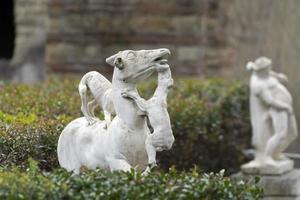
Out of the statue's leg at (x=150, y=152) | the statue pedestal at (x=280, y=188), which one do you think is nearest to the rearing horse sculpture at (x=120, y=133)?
the statue's leg at (x=150, y=152)

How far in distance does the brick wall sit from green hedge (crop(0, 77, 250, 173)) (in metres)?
2.44

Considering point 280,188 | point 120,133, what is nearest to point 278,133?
point 280,188

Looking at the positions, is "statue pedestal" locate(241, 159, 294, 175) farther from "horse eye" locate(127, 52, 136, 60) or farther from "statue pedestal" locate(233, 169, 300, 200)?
"horse eye" locate(127, 52, 136, 60)

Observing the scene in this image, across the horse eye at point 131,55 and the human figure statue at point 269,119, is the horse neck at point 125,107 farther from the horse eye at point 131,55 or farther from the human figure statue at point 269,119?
the human figure statue at point 269,119

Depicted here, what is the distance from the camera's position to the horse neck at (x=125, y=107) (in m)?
7.11

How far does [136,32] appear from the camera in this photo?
1748 cm

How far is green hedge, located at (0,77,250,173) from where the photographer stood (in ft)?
25.9

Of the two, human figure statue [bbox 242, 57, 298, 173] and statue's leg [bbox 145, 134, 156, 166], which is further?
human figure statue [bbox 242, 57, 298, 173]

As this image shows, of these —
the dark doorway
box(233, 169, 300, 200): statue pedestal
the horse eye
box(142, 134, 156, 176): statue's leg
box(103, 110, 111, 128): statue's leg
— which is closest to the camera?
box(142, 134, 156, 176): statue's leg

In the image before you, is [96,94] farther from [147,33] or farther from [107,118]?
[147,33]

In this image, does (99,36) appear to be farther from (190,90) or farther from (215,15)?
(190,90)

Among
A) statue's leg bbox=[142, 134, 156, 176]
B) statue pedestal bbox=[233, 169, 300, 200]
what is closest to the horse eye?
statue's leg bbox=[142, 134, 156, 176]

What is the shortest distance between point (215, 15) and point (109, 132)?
10713 mm

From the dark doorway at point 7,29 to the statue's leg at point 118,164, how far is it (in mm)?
15902
